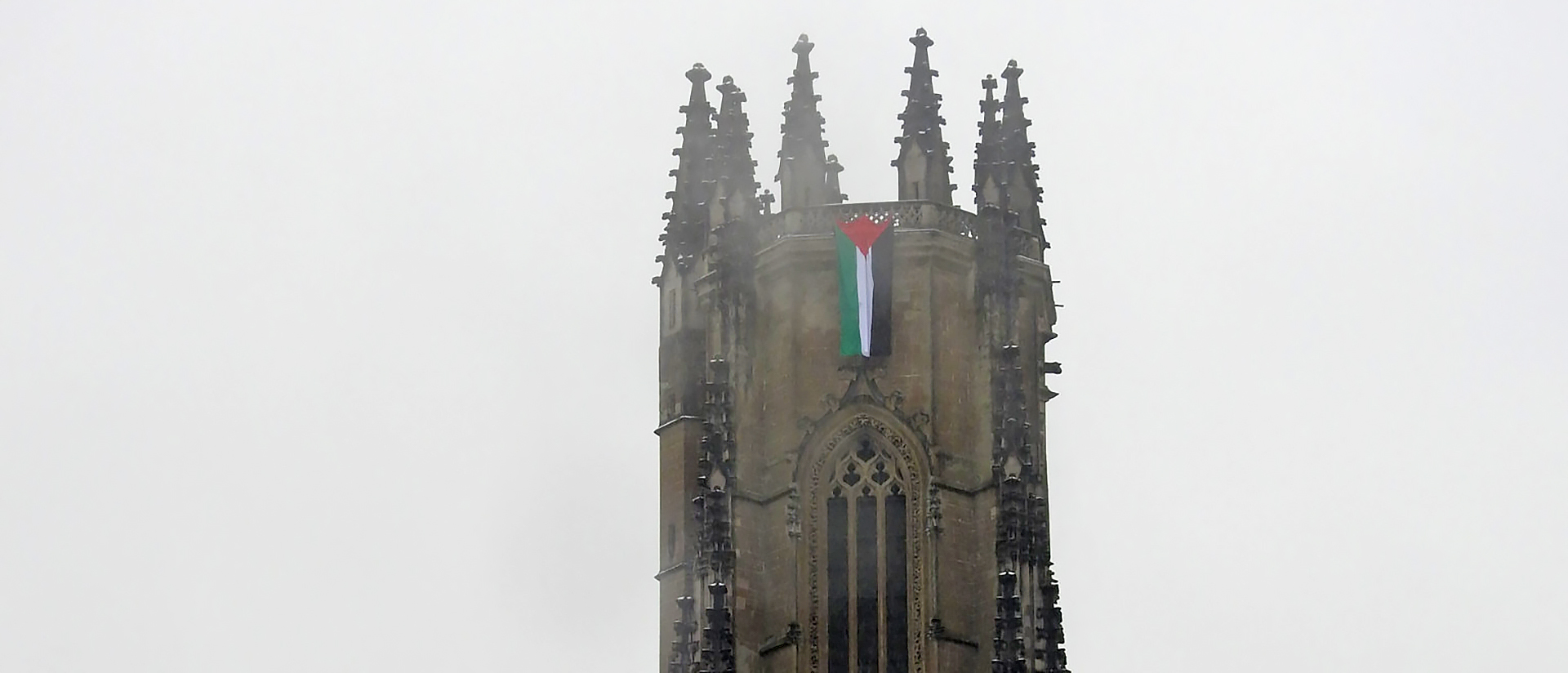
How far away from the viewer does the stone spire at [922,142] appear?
82.9 meters

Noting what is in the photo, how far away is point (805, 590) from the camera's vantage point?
7956 centimetres

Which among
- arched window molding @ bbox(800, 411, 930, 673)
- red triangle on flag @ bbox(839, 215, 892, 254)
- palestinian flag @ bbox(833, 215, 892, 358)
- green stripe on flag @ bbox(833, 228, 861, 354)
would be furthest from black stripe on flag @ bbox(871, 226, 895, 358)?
arched window molding @ bbox(800, 411, 930, 673)

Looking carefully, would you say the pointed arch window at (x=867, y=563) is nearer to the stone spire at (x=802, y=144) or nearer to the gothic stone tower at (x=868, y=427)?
the gothic stone tower at (x=868, y=427)

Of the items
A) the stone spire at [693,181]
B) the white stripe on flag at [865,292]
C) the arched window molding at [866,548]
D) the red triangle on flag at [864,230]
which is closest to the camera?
the arched window molding at [866,548]

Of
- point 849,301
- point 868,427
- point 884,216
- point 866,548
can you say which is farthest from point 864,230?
point 866,548

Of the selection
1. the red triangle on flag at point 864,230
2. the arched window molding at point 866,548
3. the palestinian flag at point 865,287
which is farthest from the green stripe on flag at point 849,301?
the arched window molding at point 866,548

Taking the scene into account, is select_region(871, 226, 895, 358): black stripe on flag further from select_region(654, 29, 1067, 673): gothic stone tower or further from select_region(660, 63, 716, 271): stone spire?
select_region(660, 63, 716, 271): stone spire

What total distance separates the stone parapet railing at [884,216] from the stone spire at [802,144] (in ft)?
5.85

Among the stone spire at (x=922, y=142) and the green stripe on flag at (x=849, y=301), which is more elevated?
the stone spire at (x=922, y=142)

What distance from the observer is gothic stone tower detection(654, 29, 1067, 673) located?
7919cm

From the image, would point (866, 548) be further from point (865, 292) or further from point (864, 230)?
point (864, 230)

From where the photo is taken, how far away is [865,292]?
8088cm

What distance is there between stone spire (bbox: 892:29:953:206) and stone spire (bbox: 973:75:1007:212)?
85 centimetres

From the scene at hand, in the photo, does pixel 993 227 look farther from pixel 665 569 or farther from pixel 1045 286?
pixel 665 569
